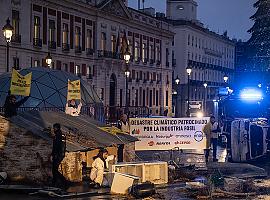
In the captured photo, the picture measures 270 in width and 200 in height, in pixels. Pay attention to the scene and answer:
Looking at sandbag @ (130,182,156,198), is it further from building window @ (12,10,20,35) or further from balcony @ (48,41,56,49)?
balcony @ (48,41,56,49)

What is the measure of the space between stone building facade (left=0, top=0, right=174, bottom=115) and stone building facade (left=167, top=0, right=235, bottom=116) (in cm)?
915

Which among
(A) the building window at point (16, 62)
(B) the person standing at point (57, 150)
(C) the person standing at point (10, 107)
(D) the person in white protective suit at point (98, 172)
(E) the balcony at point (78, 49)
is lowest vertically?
(D) the person in white protective suit at point (98, 172)

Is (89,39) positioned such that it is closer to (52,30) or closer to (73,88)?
(52,30)

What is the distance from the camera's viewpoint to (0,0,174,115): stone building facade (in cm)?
5072

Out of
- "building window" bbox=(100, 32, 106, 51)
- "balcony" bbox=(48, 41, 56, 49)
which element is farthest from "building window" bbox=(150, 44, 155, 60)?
"balcony" bbox=(48, 41, 56, 49)

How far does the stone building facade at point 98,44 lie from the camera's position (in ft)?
166

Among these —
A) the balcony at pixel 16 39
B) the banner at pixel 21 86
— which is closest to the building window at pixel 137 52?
the balcony at pixel 16 39

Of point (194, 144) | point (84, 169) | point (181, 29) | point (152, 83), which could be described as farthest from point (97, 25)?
point (84, 169)

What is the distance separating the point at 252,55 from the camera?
54.0 m

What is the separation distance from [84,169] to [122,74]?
51233mm

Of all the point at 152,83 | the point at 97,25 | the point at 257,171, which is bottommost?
the point at 257,171

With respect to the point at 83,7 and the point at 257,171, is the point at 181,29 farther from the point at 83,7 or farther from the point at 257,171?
the point at 257,171

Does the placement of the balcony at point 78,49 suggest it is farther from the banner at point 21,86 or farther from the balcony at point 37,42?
the banner at point 21,86

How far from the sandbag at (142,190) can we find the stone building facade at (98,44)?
33.4 m
